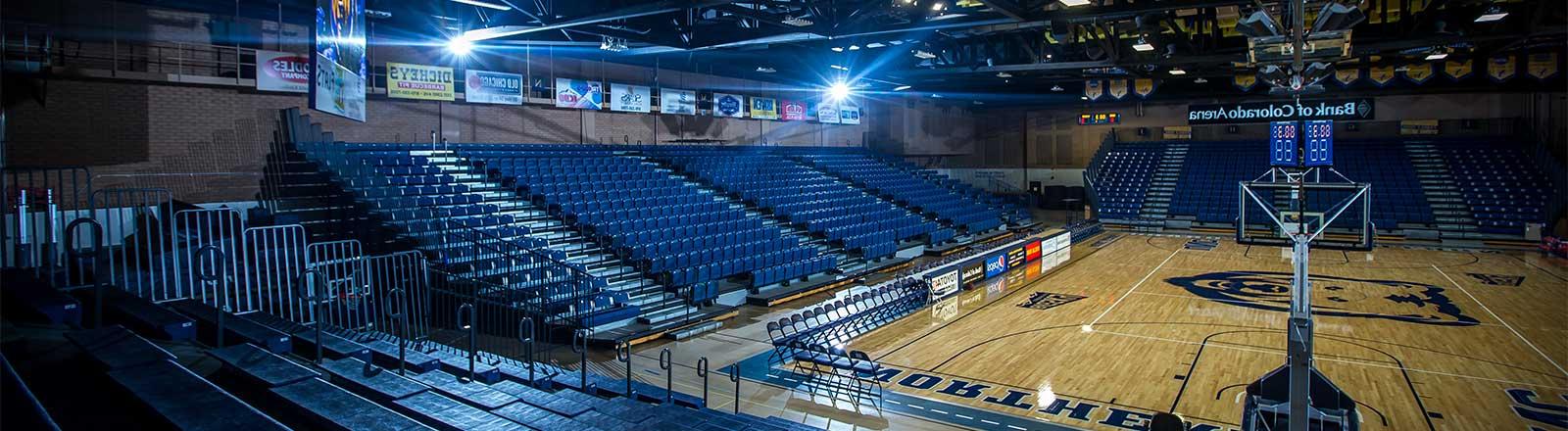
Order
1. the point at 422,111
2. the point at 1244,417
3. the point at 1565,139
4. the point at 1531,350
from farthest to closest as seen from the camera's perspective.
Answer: the point at 1565,139 < the point at 422,111 < the point at 1531,350 < the point at 1244,417

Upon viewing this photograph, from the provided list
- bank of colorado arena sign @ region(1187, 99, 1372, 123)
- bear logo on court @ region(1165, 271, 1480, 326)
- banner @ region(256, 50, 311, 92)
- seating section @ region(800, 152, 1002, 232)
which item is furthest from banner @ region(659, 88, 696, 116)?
bank of colorado arena sign @ region(1187, 99, 1372, 123)

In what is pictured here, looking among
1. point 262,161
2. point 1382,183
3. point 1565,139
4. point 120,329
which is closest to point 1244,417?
point 120,329

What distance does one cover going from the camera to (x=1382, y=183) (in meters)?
28.6

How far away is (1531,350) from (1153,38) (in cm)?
936

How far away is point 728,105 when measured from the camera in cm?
2589

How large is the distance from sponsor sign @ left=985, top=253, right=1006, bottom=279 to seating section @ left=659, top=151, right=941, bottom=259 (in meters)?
3.04

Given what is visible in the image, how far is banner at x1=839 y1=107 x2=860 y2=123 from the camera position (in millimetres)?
29688

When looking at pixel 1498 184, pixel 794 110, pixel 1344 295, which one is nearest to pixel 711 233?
pixel 794 110

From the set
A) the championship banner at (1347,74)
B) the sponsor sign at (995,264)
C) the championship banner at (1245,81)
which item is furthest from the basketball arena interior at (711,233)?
the championship banner at (1245,81)

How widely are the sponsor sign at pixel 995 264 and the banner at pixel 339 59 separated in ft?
43.3

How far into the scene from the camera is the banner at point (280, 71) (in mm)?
14867

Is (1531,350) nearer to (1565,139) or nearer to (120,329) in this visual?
(120,329)

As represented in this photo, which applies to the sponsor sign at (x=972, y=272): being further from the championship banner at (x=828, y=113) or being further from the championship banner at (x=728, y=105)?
the championship banner at (x=828, y=113)

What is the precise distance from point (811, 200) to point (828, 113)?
276 inches
